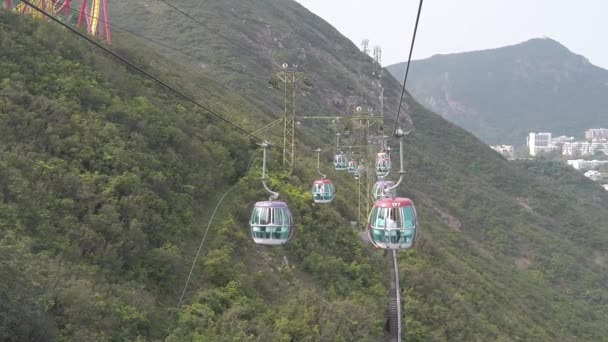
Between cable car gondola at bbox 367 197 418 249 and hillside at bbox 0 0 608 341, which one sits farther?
cable car gondola at bbox 367 197 418 249

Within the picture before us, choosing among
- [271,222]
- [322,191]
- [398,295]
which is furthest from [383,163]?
[271,222]

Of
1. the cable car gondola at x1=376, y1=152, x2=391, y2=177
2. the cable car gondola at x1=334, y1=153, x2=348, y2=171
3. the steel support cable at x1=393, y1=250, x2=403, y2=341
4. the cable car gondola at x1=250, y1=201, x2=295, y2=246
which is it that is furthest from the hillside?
the cable car gondola at x1=376, y1=152, x2=391, y2=177

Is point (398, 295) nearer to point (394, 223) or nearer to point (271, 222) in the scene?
point (394, 223)

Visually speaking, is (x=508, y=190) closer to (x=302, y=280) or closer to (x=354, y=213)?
(x=354, y=213)

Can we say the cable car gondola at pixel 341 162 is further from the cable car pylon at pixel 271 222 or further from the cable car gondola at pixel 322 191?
the cable car pylon at pixel 271 222

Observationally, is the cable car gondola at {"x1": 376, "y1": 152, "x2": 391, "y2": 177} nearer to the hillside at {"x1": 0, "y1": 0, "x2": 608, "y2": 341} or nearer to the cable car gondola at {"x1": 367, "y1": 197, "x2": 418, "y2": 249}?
the hillside at {"x1": 0, "y1": 0, "x2": 608, "y2": 341}

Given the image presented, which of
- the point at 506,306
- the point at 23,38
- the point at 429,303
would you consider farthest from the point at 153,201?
the point at 506,306
